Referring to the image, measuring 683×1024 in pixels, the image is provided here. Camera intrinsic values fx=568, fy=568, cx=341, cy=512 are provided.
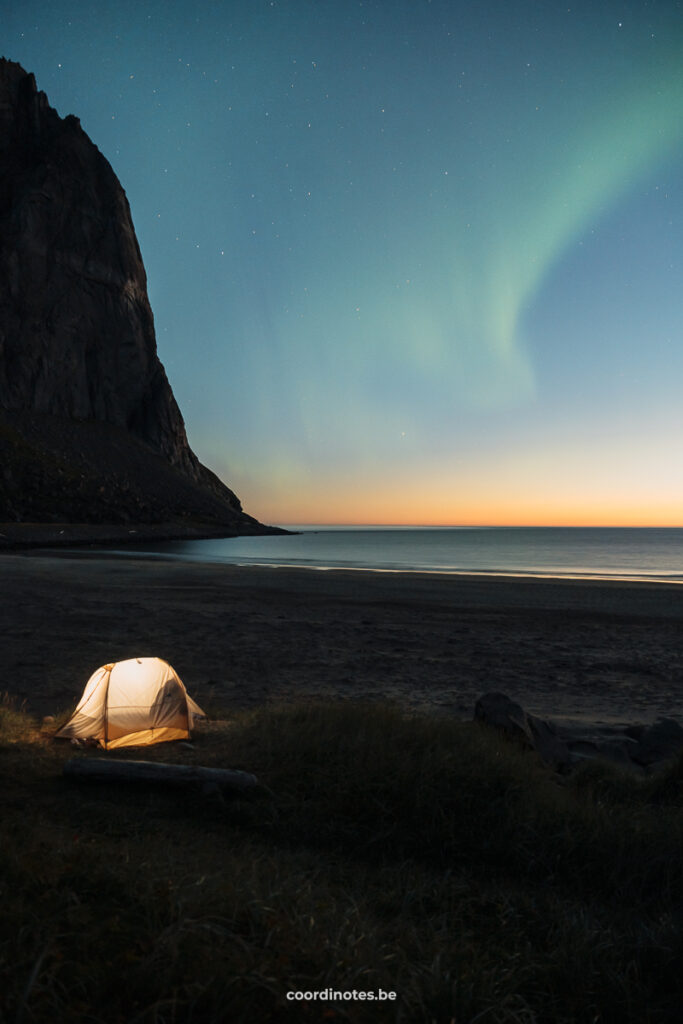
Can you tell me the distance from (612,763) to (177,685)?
607cm

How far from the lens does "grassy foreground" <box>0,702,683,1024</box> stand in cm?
280

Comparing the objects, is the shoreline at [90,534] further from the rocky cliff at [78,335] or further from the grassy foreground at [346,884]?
the grassy foreground at [346,884]

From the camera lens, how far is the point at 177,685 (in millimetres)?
8484

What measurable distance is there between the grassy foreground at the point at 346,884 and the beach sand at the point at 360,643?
3978 mm

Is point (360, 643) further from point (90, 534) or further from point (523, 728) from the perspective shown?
point (90, 534)

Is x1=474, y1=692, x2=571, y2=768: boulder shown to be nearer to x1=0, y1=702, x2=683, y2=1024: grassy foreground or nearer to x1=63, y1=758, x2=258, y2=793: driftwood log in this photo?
x1=0, y1=702, x2=683, y2=1024: grassy foreground

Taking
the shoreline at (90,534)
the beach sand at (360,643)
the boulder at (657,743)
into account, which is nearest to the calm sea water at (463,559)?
the shoreline at (90,534)

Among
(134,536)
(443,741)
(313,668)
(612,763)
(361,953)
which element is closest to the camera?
(361,953)

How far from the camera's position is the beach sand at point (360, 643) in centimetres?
1162

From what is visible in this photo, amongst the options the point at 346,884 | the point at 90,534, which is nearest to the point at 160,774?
the point at 346,884

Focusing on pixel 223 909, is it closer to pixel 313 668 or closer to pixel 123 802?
pixel 123 802

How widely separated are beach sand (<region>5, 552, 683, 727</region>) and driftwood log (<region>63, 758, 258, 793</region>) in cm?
433

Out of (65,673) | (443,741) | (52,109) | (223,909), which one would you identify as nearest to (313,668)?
(65,673)

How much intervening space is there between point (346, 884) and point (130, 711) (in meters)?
4.95
